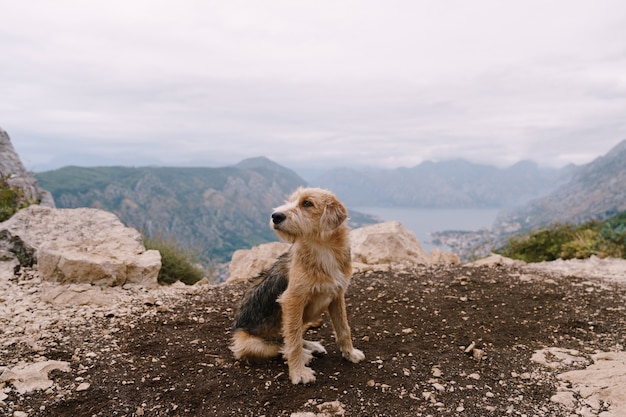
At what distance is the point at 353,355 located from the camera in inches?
191

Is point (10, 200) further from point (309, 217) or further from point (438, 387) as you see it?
point (438, 387)

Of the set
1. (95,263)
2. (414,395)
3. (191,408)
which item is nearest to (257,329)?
(191,408)

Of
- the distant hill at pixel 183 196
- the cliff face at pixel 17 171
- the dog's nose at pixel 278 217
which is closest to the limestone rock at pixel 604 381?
the dog's nose at pixel 278 217

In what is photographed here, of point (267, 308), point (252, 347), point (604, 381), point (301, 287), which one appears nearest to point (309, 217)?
point (301, 287)

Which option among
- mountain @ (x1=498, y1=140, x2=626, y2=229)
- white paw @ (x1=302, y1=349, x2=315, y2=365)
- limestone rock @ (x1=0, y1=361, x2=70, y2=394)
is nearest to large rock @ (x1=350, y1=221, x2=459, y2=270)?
white paw @ (x1=302, y1=349, x2=315, y2=365)

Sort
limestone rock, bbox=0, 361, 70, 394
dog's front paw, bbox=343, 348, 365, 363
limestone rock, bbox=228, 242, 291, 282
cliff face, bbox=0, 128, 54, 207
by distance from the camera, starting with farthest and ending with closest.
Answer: cliff face, bbox=0, 128, 54, 207, limestone rock, bbox=228, 242, 291, 282, dog's front paw, bbox=343, 348, 365, 363, limestone rock, bbox=0, 361, 70, 394

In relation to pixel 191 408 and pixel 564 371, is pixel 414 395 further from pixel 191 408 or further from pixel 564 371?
pixel 191 408

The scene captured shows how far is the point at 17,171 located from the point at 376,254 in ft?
41.2

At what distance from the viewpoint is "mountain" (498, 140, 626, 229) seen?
3605 inches

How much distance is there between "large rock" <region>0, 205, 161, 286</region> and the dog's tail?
4.09 meters

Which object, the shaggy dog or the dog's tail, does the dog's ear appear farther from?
the dog's tail

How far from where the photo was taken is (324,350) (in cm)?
516

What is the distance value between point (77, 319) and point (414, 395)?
16.5 ft

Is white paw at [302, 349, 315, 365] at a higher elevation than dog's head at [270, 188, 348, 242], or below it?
below
